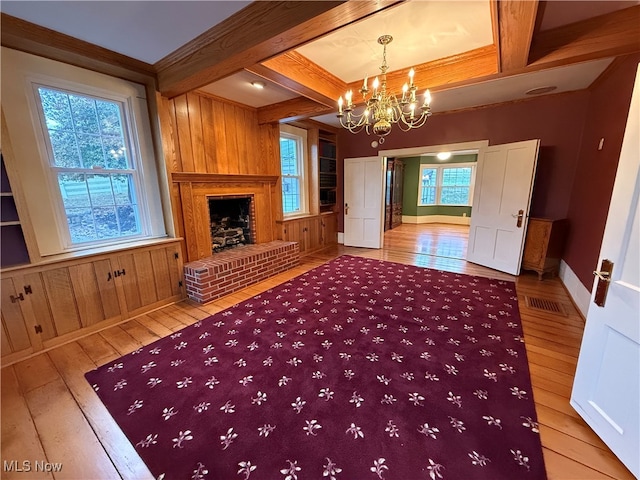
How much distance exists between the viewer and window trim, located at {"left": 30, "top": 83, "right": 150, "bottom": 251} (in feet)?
7.33

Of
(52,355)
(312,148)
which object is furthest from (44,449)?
(312,148)

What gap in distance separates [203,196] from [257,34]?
2173 millimetres

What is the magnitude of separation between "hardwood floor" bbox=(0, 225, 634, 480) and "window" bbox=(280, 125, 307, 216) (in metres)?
2.50

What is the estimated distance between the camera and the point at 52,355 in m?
2.16

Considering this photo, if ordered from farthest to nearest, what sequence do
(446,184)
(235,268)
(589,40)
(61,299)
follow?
1. (446,184)
2. (235,268)
3. (61,299)
4. (589,40)

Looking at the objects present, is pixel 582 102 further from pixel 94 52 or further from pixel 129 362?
pixel 129 362

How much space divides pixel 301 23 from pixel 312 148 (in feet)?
11.7

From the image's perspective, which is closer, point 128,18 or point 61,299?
point 128,18

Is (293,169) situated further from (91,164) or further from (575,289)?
(575,289)

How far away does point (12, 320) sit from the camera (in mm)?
2041

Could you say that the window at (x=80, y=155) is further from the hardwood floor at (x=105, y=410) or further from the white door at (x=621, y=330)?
the white door at (x=621, y=330)

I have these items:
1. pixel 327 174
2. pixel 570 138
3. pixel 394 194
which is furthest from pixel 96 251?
pixel 394 194

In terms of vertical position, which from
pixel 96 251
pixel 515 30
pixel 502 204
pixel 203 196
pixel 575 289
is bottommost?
pixel 575 289

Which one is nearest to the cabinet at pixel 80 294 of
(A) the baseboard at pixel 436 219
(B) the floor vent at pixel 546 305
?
(B) the floor vent at pixel 546 305
